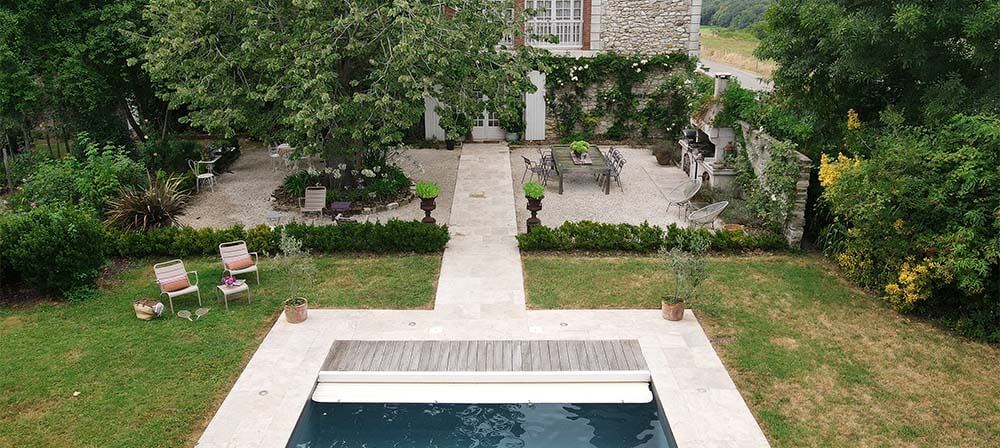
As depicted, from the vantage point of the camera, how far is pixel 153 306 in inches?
391

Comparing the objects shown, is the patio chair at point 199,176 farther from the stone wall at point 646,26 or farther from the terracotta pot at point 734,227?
the stone wall at point 646,26

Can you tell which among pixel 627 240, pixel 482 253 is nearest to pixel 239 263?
pixel 482 253

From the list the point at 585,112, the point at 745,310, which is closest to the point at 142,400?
the point at 745,310

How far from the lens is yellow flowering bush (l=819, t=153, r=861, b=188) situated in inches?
436

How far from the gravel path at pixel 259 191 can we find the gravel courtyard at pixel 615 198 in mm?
1791

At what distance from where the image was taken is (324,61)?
40.7 ft

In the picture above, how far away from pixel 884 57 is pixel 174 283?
11.3 meters

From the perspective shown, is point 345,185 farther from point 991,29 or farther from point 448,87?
point 991,29

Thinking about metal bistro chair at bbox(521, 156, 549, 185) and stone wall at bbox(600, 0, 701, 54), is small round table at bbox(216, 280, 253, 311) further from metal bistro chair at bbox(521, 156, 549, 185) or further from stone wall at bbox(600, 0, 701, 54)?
stone wall at bbox(600, 0, 701, 54)

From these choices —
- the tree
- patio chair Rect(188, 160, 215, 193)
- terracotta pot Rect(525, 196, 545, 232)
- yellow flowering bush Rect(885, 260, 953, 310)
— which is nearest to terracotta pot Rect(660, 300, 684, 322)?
yellow flowering bush Rect(885, 260, 953, 310)

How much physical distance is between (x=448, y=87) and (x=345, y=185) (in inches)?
144

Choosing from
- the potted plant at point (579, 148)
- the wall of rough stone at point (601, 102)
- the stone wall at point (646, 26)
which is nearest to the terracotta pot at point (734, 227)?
the potted plant at point (579, 148)

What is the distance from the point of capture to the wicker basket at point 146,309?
32.6 ft

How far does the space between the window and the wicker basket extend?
1428 cm
